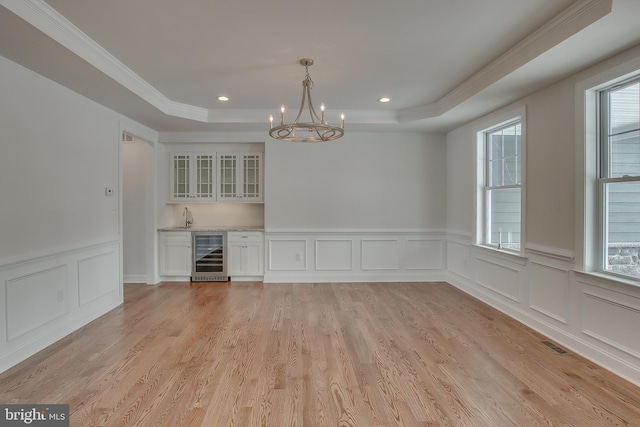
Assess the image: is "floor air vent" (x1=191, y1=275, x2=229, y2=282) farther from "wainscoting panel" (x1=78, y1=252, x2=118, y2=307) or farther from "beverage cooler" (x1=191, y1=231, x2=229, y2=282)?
"wainscoting panel" (x1=78, y1=252, x2=118, y2=307)

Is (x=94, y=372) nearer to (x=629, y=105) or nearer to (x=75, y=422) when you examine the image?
(x=75, y=422)

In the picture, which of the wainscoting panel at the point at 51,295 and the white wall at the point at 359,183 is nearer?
the wainscoting panel at the point at 51,295

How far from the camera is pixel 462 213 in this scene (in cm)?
518

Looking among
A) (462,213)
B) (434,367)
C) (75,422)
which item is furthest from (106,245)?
(462,213)

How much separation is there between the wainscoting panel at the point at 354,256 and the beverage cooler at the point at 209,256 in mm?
747

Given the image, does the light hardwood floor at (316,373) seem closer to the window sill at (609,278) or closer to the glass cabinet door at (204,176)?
the window sill at (609,278)

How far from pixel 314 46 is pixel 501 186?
2.95m

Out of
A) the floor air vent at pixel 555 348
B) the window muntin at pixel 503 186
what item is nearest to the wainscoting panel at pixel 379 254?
the window muntin at pixel 503 186

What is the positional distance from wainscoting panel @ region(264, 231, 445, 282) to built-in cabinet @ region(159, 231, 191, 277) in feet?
4.37

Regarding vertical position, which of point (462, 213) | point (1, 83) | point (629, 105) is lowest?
point (462, 213)

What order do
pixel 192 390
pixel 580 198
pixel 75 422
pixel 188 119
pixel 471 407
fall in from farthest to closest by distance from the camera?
pixel 188 119, pixel 580 198, pixel 192 390, pixel 471 407, pixel 75 422

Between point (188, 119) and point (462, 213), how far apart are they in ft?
14.1

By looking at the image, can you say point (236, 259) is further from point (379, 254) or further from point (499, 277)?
point (499, 277)

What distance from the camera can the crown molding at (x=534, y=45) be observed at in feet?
7.16
